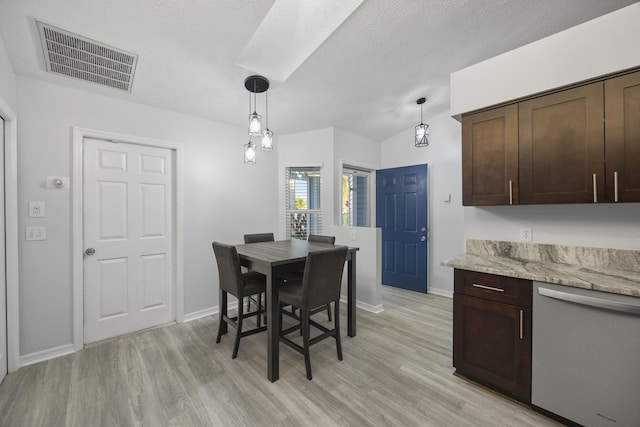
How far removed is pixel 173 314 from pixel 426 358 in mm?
2741

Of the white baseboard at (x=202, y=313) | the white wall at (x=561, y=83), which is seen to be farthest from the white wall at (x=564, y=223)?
the white baseboard at (x=202, y=313)

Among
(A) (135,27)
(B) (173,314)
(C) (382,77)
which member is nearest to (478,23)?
(C) (382,77)

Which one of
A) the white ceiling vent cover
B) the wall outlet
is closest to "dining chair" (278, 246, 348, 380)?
the wall outlet

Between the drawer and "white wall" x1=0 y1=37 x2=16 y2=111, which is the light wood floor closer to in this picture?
the drawer

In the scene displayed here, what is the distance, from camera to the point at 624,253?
1763 mm

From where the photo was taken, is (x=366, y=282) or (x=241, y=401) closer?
(x=241, y=401)

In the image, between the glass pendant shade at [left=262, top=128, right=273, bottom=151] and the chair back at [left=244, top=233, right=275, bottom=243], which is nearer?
the glass pendant shade at [left=262, top=128, right=273, bottom=151]

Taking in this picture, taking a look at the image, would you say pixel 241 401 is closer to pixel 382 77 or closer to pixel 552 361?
pixel 552 361

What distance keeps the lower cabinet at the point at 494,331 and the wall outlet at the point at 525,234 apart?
65 cm

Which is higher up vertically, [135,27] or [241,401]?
[135,27]

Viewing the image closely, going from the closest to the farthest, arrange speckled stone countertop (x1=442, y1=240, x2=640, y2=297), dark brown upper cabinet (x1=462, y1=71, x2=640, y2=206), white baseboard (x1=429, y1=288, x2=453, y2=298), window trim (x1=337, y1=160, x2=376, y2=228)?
speckled stone countertop (x1=442, y1=240, x2=640, y2=297) < dark brown upper cabinet (x1=462, y1=71, x2=640, y2=206) < white baseboard (x1=429, y1=288, x2=453, y2=298) < window trim (x1=337, y1=160, x2=376, y2=228)

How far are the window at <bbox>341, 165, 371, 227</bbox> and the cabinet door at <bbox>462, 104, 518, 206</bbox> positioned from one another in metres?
2.32

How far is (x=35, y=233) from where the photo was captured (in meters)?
2.22

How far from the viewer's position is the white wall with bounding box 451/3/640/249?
1605 millimetres
